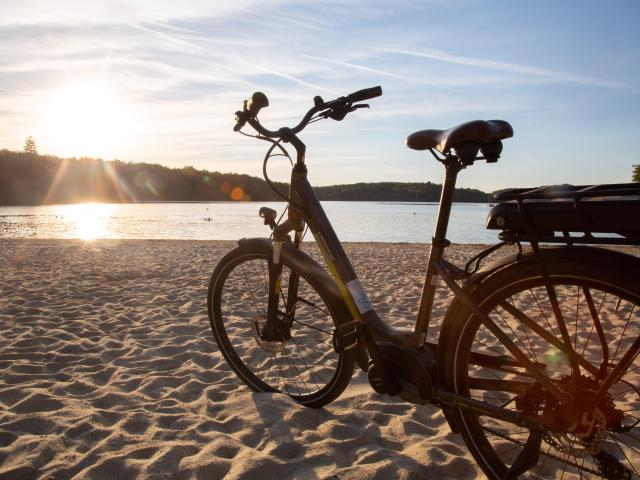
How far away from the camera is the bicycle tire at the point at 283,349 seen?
3.24 meters

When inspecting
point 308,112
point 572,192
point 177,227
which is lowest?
point 177,227

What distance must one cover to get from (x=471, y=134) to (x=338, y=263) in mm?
1149

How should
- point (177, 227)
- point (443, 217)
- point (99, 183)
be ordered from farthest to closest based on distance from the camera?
point (99, 183), point (177, 227), point (443, 217)

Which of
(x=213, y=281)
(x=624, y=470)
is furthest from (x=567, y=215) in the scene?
(x=213, y=281)

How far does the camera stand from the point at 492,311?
7.80 ft

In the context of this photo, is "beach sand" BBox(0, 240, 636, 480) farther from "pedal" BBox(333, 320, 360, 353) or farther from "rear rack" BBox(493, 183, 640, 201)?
"rear rack" BBox(493, 183, 640, 201)

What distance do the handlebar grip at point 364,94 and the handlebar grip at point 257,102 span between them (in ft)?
1.72

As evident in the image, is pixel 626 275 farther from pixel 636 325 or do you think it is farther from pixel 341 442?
pixel 636 325

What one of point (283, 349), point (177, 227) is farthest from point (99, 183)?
point (283, 349)

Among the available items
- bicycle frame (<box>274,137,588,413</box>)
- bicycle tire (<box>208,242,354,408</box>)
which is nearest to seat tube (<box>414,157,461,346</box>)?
bicycle frame (<box>274,137,588,413</box>)

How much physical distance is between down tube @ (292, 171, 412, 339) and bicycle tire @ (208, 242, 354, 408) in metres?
0.17

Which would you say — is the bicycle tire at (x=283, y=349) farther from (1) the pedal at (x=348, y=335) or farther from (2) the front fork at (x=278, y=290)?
(1) the pedal at (x=348, y=335)

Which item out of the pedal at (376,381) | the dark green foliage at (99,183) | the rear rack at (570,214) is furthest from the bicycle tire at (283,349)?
the dark green foliage at (99,183)

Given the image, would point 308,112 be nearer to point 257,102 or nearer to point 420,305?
point 257,102
